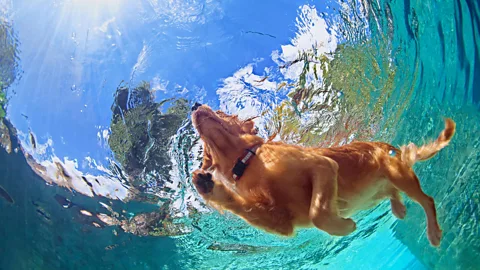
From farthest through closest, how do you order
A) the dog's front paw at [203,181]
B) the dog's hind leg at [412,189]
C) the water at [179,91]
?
the water at [179,91] < the dog's hind leg at [412,189] < the dog's front paw at [203,181]

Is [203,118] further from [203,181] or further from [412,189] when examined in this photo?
[412,189]

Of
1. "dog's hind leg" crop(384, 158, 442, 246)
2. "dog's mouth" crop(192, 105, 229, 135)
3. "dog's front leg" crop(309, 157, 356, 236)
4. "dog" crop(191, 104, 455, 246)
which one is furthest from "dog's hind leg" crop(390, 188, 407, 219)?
"dog's mouth" crop(192, 105, 229, 135)

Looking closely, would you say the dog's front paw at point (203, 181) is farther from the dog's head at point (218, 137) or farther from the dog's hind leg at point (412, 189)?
the dog's hind leg at point (412, 189)

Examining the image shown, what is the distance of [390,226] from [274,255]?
5921 millimetres

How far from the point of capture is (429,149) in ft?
13.3

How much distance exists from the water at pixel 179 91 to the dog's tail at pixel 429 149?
1.81 m

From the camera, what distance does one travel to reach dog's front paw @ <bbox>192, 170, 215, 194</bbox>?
9.23 ft

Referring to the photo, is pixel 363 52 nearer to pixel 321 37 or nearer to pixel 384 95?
pixel 321 37

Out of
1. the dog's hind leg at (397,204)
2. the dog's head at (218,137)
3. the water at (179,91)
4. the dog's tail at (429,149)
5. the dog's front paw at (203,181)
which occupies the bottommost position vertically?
the dog's hind leg at (397,204)

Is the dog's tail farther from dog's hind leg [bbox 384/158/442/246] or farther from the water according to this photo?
the water

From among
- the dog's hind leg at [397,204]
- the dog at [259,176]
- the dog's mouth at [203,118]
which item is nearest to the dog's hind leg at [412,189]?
the dog's hind leg at [397,204]

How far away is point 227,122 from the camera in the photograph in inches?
122

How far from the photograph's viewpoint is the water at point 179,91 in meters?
4.29

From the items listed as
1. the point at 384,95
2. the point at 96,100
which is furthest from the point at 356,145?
the point at 96,100
